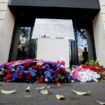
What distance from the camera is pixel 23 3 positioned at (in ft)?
27.5

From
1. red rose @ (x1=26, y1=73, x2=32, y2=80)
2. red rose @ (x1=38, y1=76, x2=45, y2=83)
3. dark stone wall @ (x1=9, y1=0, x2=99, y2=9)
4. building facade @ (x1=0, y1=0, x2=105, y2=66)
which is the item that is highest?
dark stone wall @ (x1=9, y1=0, x2=99, y2=9)

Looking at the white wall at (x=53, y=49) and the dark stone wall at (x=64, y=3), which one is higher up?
the dark stone wall at (x=64, y=3)

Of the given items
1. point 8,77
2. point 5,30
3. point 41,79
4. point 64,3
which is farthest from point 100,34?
point 8,77

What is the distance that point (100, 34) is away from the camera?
27.5ft

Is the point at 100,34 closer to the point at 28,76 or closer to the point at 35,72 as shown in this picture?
the point at 35,72

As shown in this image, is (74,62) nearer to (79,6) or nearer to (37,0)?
(79,6)

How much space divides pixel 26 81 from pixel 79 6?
4072 mm

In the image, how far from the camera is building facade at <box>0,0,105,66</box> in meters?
8.29

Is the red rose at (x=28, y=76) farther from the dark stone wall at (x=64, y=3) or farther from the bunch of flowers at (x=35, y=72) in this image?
the dark stone wall at (x=64, y=3)

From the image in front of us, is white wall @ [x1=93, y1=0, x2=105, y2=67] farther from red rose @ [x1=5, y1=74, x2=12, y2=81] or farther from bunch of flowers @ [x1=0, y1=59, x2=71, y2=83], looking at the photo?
red rose @ [x1=5, y1=74, x2=12, y2=81]

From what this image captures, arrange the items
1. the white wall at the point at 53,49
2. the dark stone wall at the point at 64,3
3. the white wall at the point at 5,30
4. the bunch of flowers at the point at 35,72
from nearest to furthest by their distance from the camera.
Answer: the bunch of flowers at the point at 35,72, the white wall at the point at 5,30, the white wall at the point at 53,49, the dark stone wall at the point at 64,3

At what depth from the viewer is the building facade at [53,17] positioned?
8.29m

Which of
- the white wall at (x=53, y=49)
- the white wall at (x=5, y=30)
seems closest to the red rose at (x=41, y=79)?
the white wall at (x=53, y=49)

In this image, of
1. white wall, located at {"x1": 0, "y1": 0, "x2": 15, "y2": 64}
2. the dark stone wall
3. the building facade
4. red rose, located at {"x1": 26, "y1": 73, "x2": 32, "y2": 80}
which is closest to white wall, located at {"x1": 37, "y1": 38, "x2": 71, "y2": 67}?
the building facade
